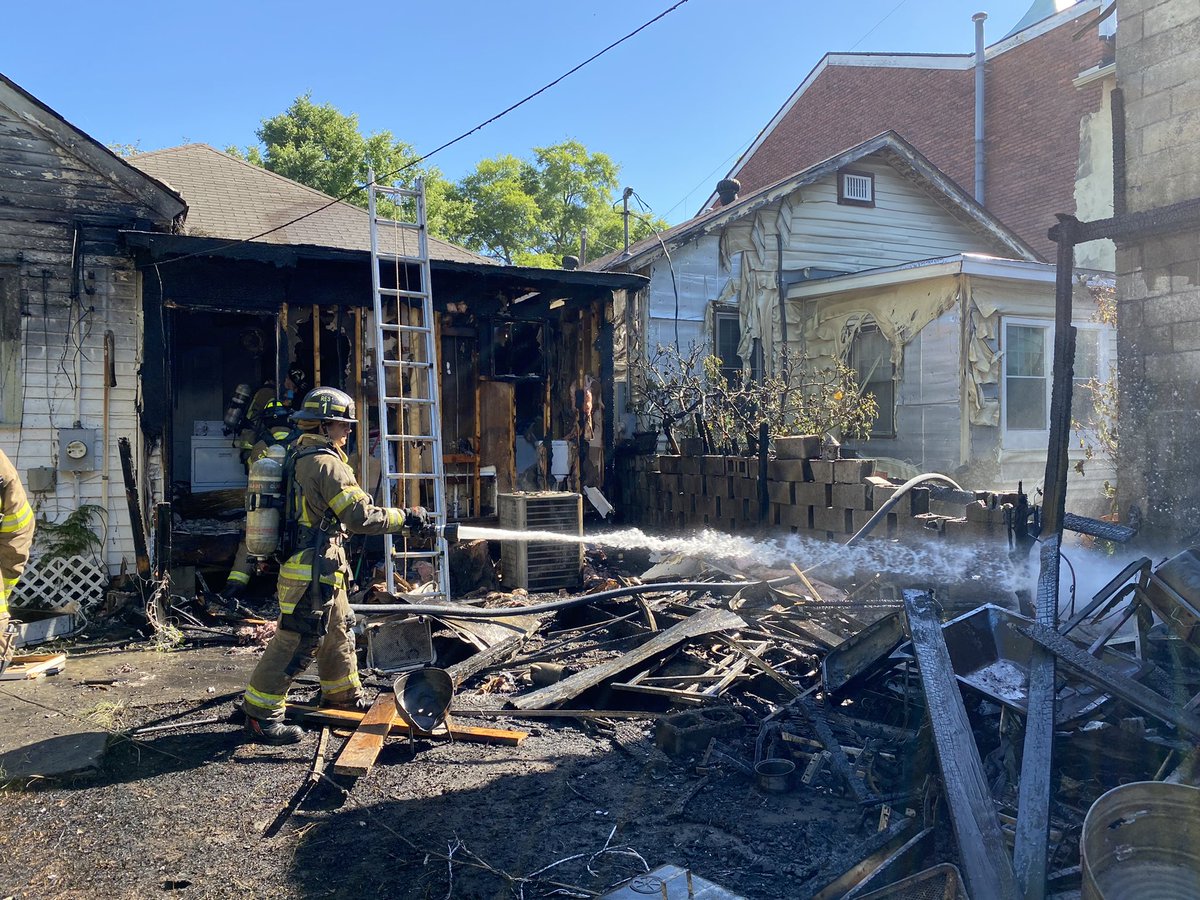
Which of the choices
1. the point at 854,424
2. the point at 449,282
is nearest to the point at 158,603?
the point at 449,282

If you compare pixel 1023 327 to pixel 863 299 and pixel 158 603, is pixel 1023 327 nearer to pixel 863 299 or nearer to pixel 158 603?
pixel 863 299

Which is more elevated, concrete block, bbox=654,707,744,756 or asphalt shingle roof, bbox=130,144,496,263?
asphalt shingle roof, bbox=130,144,496,263

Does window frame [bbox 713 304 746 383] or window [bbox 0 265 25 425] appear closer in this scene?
window [bbox 0 265 25 425]

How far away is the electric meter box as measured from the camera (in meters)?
8.51

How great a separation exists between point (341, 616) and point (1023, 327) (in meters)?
11.2

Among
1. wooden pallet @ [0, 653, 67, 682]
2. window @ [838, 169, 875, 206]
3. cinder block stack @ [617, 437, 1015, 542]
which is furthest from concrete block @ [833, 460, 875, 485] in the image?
window @ [838, 169, 875, 206]

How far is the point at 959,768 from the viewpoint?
3.50 meters

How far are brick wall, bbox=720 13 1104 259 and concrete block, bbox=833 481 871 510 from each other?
14.6 metres

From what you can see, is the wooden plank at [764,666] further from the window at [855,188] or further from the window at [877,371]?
the window at [855,188]

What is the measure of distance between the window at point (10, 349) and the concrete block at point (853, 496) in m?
8.02

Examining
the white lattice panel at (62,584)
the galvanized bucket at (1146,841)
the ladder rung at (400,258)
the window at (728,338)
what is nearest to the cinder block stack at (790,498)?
the window at (728,338)

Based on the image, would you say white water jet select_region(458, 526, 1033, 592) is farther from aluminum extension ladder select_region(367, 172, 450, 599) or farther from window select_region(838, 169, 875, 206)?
window select_region(838, 169, 875, 206)

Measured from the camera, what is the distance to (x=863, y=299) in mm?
13758

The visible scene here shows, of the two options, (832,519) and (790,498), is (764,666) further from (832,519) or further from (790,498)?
(790,498)
